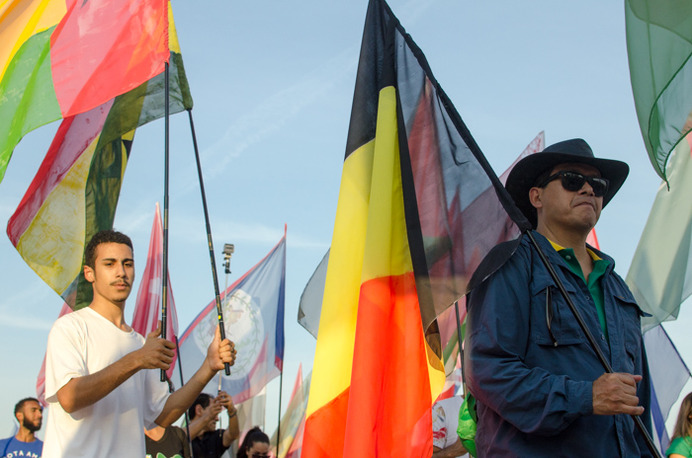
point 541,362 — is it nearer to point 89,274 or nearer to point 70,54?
point 89,274

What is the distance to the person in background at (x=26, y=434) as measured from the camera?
8.41m

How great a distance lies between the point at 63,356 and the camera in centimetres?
395

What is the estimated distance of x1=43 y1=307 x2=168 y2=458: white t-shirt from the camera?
3.89m

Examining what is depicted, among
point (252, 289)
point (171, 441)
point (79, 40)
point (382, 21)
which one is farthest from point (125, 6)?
point (252, 289)

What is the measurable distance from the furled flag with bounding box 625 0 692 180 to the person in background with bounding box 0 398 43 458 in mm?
7484

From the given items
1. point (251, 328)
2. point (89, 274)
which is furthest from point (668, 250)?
point (251, 328)

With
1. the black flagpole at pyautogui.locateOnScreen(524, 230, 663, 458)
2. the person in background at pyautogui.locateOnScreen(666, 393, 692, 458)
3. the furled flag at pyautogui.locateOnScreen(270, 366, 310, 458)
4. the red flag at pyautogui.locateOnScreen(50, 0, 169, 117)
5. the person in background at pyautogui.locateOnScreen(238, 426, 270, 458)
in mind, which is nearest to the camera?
the black flagpole at pyautogui.locateOnScreen(524, 230, 663, 458)

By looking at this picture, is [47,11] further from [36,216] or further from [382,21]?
[382,21]

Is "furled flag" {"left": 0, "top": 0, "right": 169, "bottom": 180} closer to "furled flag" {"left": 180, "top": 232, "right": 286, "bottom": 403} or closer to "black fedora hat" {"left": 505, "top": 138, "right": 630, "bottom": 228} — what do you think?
"black fedora hat" {"left": 505, "top": 138, "right": 630, "bottom": 228}

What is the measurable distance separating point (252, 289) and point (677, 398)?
6.12 m

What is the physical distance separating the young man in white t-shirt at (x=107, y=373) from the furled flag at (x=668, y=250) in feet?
14.2

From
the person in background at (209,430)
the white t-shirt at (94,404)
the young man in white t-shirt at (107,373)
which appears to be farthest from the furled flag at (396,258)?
the person in background at (209,430)

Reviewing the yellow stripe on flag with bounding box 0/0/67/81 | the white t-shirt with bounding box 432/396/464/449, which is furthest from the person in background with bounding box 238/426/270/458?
the yellow stripe on flag with bounding box 0/0/67/81

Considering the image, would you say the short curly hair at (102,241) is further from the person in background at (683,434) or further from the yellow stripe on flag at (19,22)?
the person in background at (683,434)
